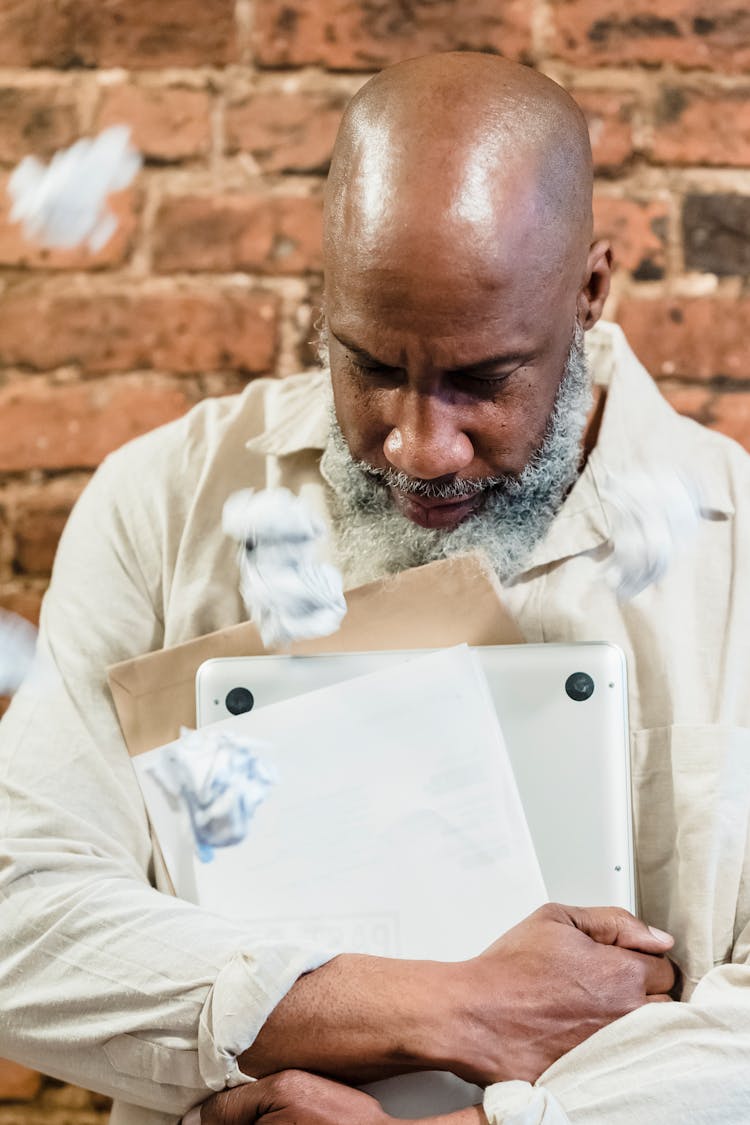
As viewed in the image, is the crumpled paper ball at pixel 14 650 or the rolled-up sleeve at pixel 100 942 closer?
the rolled-up sleeve at pixel 100 942

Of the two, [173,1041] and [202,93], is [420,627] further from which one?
[202,93]

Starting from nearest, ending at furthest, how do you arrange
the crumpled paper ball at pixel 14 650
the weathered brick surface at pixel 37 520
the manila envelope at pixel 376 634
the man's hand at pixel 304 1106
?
the man's hand at pixel 304 1106 → the manila envelope at pixel 376 634 → the crumpled paper ball at pixel 14 650 → the weathered brick surface at pixel 37 520

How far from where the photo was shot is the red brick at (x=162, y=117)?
44.3 inches

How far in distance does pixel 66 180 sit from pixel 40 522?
0.30 m

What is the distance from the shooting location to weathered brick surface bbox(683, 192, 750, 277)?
3.73ft

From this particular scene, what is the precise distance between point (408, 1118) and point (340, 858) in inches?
6.4

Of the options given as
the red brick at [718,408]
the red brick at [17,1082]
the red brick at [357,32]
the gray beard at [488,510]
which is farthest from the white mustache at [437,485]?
the red brick at [17,1082]

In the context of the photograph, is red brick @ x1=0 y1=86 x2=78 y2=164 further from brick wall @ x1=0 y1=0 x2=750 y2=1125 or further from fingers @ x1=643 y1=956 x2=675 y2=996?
fingers @ x1=643 y1=956 x2=675 y2=996

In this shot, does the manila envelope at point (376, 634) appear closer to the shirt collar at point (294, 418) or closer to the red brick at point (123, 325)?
the shirt collar at point (294, 418)

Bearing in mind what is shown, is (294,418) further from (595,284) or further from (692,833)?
(692,833)

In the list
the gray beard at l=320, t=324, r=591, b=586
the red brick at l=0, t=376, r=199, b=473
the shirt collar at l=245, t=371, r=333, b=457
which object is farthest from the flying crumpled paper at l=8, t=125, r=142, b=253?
the gray beard at l=320, t=324, r=591, b=586

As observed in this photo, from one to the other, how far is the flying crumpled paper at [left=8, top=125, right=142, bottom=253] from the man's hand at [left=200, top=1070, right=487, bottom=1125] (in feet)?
2.26

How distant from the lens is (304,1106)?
79 centimetres

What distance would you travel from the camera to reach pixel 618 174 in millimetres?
1135
